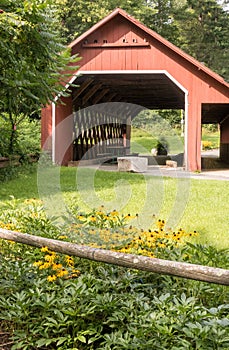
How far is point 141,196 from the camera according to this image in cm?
982

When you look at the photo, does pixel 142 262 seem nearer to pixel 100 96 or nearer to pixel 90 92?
pixel 90 92

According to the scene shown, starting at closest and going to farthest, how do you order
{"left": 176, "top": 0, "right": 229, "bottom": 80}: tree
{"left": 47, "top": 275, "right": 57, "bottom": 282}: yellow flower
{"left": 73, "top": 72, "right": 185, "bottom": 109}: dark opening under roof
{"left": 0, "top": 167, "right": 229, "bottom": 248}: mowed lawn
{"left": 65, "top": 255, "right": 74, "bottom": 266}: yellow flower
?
{"left": 47, "top": 275, "right": 57, "bottom": 282}: yellow flower < {"left": 65, "top": 255, "right": 74, "bottom": 266}: yellow flower < {"left": 0, "top": 167, "right": 229, "bottom": 248}: mowed lawn < {"left": 73, "top": 72, "right": 185, "bottom": 109}: dark opening under roof < {"left": 176, "top": 0, "right": 229, "bottom": 80}: tree

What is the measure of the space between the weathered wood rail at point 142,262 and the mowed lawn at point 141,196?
2.15 metres

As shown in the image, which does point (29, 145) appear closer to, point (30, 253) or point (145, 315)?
point (30, 253)

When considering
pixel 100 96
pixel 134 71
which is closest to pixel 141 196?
pixel 134 71

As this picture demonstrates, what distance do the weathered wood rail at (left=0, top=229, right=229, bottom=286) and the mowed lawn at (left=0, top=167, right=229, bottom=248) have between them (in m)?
2.15

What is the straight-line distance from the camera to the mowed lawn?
288 inches

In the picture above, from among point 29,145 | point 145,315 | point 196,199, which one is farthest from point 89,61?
point 145,315

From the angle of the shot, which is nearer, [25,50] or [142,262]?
[142,262]

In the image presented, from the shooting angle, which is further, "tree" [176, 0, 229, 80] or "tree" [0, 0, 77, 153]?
"tree" [176, 0, 229, 80]

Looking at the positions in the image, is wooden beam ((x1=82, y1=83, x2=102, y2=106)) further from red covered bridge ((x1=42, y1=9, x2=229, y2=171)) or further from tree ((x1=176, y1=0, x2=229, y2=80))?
tree ((x1=176, y1=0, x2=229, y2=80))

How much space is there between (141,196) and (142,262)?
21.9 ft

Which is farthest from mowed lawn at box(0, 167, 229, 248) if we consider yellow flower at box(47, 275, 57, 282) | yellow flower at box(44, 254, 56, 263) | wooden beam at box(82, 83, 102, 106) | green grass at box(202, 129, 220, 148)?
green grass at box(202, 129, 220, 148)

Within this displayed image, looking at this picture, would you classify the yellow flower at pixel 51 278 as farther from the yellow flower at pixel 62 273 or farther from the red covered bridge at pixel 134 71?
the red covered bridge at pixel 134 71
